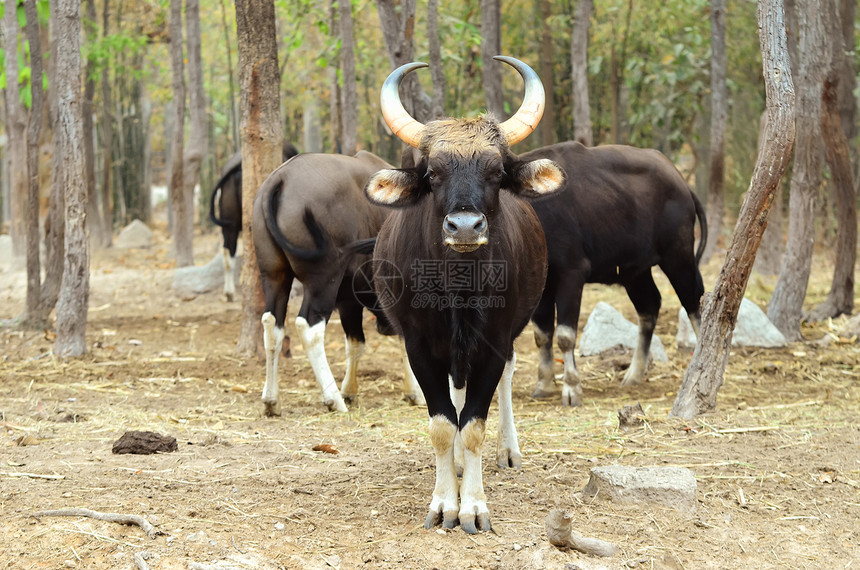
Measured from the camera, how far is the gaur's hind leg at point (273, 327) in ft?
21.5

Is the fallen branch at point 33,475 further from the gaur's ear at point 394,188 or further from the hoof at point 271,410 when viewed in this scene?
the gaur's ear at point 394,188

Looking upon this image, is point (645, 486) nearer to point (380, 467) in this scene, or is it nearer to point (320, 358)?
point (380, 467)

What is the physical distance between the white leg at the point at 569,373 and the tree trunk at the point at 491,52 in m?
4.94

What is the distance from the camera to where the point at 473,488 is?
421cm

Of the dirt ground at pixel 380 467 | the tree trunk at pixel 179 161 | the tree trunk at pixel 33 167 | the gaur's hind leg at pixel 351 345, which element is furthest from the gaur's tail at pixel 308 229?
the tree trunk at pixel 179 161

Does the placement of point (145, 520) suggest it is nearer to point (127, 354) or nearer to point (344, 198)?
point (344, 198)

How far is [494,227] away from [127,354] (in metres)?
5.95

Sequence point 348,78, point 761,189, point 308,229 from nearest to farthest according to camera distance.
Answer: point 761,189
point 308,229
point 348,78

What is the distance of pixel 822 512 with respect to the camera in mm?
4441

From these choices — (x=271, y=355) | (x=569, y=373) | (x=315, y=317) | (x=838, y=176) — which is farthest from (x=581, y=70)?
(x=271, y=355)

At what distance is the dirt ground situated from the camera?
3.84 m

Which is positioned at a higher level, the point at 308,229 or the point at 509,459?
the point at 308,229

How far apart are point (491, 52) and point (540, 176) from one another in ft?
24.9

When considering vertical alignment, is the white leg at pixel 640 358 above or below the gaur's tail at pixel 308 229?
below
